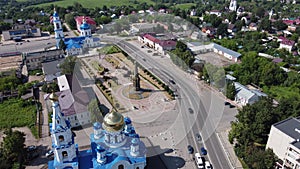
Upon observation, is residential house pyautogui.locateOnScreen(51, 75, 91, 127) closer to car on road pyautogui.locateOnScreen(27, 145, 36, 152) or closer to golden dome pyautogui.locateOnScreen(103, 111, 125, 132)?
car on road pyautogui.locateOnScreen(27, 145, 36, 152)

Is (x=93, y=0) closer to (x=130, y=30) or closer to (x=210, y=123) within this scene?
(x=130, y=30)

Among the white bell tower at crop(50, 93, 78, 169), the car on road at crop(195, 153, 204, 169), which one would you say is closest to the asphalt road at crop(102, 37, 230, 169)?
the car on road at crop(195, 153, 204, 169)

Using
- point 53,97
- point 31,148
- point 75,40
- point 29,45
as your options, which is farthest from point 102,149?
point 29,45

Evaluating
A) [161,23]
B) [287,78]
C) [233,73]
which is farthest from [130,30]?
[287,78]

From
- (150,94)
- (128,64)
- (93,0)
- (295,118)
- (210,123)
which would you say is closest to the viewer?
(295,118)

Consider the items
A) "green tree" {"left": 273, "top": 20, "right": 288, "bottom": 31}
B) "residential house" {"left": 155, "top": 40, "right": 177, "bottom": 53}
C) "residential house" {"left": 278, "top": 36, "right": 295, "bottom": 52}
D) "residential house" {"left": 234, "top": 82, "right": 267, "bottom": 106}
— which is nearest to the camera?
"residential house" {"left": 234, "top": 82, "right": 267, "bottom": 106}

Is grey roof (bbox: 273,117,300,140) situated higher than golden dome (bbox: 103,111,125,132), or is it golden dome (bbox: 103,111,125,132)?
golden dome (bbox: 103,111,125,132)

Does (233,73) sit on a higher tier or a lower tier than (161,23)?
lower

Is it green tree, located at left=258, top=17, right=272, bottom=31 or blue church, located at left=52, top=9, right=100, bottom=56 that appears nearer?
blue church, located at left=52, top=9, right=100, bottom=56
